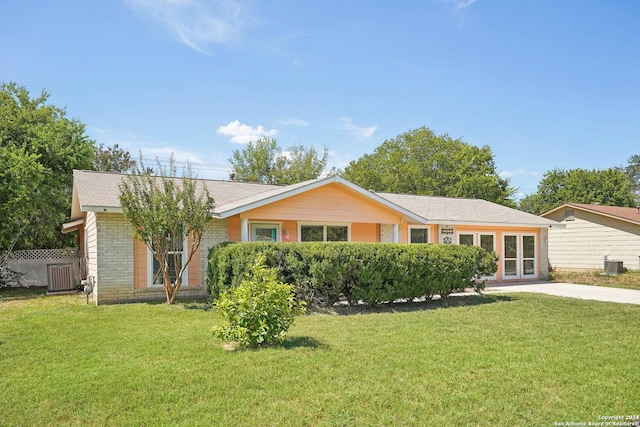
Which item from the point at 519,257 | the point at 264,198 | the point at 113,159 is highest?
the point at 113,159

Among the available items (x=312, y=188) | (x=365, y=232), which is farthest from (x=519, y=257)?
(x=312, y=188)

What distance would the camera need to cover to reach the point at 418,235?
667 inches

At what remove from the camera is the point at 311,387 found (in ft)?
15.2

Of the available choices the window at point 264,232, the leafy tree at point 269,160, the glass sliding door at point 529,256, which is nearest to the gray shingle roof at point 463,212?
the glass sliding door at point 529,256

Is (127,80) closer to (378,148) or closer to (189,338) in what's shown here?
(189,338)

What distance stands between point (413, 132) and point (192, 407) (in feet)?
154

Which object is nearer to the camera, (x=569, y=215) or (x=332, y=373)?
(x=332, y=373)

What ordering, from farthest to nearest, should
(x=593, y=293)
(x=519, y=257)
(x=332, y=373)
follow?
(x=519, y=257) < (x=593, y=293) < (x=332, y=373)

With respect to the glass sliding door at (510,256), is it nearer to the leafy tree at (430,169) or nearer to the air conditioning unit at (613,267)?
the air conditioning unit at (613,267)

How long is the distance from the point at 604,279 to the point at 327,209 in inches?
476

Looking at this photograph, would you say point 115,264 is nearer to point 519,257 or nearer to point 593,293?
point 593,293

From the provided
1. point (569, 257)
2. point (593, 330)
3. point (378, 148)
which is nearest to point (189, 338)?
point (593, 330)

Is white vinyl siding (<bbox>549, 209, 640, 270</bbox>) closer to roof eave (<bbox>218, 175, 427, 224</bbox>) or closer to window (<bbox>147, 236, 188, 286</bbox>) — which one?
roof eave (<bbox>218, 175, 427, 224</bbox>)

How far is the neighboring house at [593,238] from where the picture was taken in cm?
2005
